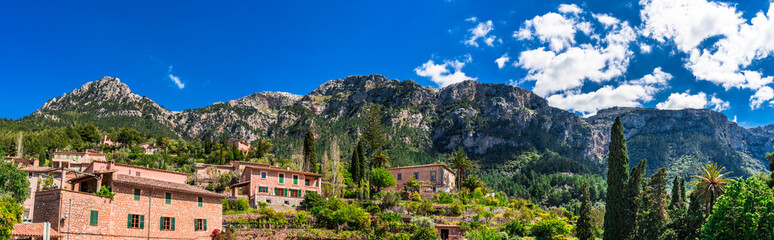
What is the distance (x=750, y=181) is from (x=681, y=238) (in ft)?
31.8

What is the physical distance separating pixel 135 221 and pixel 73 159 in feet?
177

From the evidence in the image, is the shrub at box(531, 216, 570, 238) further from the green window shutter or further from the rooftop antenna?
the rooftop antenna

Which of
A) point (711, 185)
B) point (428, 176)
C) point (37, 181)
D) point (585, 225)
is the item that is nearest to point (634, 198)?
point (711, 185)

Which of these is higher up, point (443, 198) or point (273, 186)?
point (273, 186)

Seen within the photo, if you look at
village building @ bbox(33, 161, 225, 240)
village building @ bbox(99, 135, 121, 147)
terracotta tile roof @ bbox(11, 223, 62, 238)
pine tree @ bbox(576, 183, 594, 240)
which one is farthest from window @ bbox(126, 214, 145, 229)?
village building @ bbox(99, 135, 121, 147)

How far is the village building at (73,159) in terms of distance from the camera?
78.4 m

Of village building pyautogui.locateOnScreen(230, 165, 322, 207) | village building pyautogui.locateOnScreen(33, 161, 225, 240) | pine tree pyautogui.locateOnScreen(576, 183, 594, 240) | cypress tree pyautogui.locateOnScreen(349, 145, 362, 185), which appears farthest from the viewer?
cypress tree pyautogui.locateOnScreen(349, 145, 362, 185)

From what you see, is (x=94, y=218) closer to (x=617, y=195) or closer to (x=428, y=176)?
(x=617, y=195)

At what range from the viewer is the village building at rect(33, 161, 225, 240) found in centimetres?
3262

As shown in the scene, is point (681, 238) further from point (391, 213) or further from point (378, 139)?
point (378, 139)

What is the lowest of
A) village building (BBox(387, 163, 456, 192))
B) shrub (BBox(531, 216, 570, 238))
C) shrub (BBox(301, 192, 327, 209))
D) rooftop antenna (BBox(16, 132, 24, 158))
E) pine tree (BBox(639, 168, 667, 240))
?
shrub (BBox(531, 216, 570, 238))

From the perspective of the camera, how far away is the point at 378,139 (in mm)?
89125

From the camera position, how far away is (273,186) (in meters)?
59.7

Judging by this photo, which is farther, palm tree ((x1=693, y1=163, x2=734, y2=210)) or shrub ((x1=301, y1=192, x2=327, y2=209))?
shrub ((x1=301, y1=192, x2=327, y2=209))
